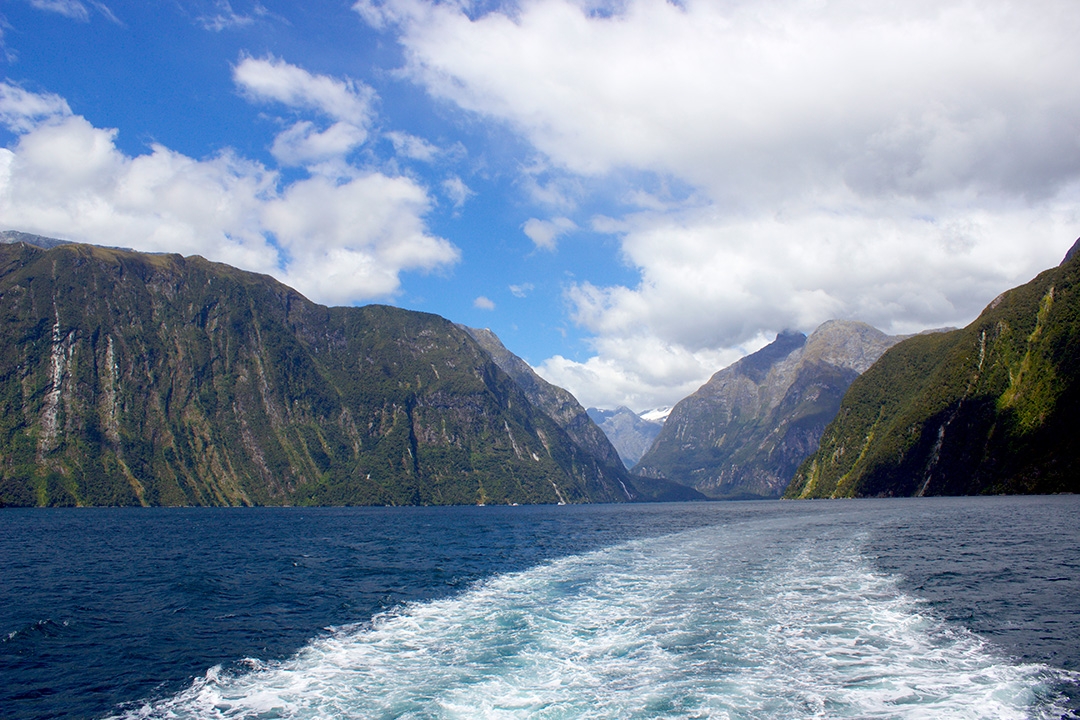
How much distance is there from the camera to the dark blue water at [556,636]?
59.4 ft

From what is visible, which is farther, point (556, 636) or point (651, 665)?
point (556, 636)

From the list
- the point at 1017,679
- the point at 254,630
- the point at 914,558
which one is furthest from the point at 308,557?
the point at 1017,679

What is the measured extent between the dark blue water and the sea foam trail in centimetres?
11

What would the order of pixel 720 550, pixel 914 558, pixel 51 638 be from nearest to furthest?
pixel 51 638, pixel 914 558, pixel 720 550

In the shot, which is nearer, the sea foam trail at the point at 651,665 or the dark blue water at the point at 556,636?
the sea foam trail at the point at 651,665

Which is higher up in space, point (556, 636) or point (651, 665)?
point (651, 665)

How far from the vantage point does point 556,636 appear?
85.8 feet

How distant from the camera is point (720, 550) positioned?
57688mm

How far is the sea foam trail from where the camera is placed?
17391 millimetres

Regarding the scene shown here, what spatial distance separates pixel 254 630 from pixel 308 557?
34099 millimetres

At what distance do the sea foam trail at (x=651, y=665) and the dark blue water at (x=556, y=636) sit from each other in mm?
109

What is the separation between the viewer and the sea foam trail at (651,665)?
17391 mm

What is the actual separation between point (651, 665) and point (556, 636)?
5.87m

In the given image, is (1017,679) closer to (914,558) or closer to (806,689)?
(806,689)
